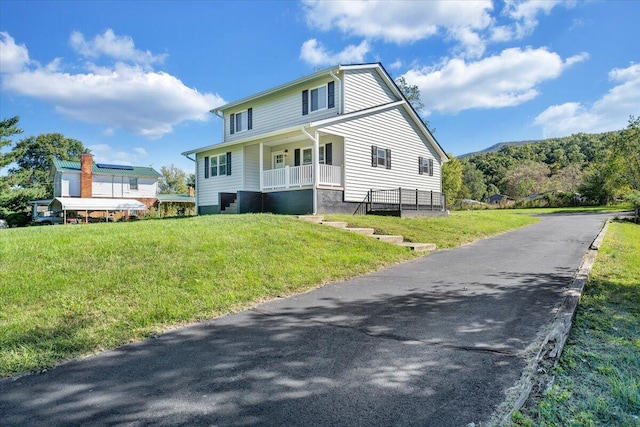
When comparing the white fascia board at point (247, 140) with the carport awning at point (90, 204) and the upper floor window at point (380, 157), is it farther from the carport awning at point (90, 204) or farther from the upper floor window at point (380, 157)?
the carport awning at point (90, 204)

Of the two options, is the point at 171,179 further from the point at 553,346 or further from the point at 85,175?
the point at 553,346

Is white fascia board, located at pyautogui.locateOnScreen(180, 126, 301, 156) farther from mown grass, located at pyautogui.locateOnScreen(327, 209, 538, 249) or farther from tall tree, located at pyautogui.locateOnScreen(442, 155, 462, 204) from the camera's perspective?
tall tree, located at pyautogui.locateOnScreen(442, 155, 462, 204)

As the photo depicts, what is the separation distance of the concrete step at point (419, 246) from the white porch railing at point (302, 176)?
5645 mm

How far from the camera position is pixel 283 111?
19.1 metres

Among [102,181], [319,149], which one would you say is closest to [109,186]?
[102,181]

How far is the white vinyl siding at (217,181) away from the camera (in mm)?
18719

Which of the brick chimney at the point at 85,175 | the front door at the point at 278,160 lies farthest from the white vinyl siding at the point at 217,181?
the brick chimney at the point at 85,175

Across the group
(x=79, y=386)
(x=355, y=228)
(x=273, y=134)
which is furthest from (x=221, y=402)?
(x=273, y=134)

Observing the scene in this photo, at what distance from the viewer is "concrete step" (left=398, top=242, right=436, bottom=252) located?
9672 mm

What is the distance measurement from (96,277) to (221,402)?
388cm

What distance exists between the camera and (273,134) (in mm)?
15789

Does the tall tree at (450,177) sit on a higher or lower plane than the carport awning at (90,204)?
higher

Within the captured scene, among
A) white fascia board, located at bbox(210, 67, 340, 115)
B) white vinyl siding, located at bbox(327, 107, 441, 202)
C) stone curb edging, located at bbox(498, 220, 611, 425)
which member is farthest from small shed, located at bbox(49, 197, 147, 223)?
stone curb edging, located at bbox(498, 220, 611, 425)

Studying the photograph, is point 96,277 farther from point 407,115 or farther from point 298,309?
point 407,115
